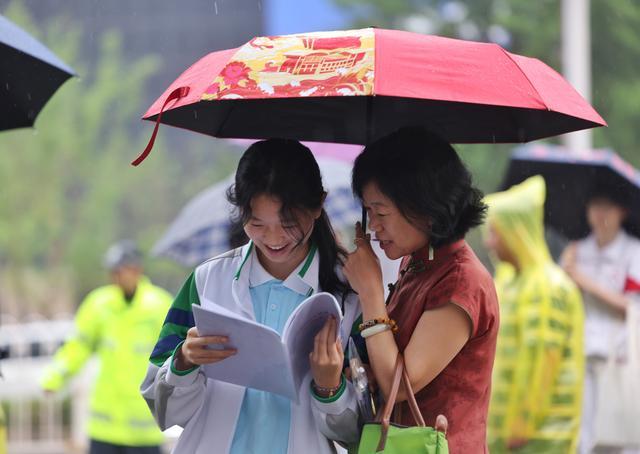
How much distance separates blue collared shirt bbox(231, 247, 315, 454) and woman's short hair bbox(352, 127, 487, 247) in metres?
0.31

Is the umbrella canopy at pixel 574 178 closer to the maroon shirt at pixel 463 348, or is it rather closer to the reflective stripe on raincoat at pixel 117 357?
the reflective stripe on raincoat at pixel 117 357

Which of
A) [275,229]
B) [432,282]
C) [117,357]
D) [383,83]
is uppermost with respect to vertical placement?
[383,83]

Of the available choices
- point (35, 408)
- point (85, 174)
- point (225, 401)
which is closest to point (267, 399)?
point (225, 401)

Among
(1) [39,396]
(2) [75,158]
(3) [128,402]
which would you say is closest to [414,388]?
(3) [128,402]

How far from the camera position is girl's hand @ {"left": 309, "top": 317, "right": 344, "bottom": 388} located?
2.79m

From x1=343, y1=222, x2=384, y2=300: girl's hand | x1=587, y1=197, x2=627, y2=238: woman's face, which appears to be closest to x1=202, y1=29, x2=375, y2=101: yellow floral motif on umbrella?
x1=343, y1=222, x2=384, y2=300: girl's hand

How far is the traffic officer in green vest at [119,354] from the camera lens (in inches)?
284

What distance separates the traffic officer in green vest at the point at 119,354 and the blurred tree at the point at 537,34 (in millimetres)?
4960

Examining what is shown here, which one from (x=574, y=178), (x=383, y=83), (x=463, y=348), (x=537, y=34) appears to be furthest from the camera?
(x=537, y=34)

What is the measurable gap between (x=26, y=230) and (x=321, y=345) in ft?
50.1

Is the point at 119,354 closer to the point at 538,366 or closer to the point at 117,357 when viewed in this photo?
the point at 117,357

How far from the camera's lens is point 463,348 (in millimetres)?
2959

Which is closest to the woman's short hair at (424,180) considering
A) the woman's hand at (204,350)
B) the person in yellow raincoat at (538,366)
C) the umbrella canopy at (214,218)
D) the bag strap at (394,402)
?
the bag strap at (394,402)

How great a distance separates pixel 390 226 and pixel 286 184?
11.3 inches
